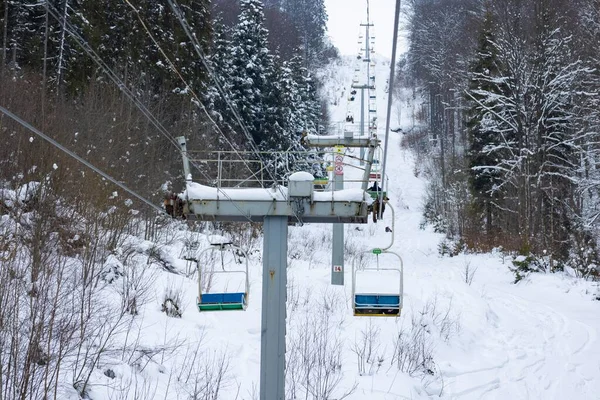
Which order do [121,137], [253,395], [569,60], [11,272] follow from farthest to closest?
[569,60] → [121,137] → [253,395] → [11,272]

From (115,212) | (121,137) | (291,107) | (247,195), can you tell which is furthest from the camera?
(291,107)

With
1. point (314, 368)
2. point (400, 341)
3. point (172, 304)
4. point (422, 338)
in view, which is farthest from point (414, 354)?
point (172, 304)

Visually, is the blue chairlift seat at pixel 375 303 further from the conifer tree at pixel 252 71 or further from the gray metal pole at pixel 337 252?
the conifer tree at pixel 252 71

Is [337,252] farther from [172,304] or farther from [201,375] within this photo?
[201,375]

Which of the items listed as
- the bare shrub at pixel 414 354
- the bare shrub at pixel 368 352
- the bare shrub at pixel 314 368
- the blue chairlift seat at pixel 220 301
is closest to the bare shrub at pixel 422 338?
the bare shrub at pixel 414 354

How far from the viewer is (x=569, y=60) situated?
74.6 ft

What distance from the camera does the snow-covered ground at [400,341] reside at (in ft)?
29.0

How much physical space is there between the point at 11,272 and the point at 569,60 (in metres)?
22.7

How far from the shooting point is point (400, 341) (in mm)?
11008

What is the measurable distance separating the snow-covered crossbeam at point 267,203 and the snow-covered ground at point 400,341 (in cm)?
190

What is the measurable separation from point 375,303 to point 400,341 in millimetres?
3307

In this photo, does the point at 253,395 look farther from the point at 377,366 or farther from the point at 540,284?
the point at 540,284

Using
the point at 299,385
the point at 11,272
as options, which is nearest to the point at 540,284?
the point at 299,385

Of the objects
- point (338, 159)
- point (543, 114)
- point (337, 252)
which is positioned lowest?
point (337, 252)
